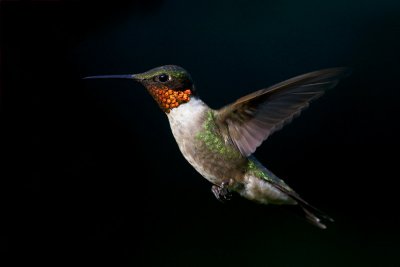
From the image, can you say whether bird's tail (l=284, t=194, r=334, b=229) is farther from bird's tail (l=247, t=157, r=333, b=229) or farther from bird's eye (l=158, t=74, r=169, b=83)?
bird's eye (l=158, t=74, r=169, b=83)

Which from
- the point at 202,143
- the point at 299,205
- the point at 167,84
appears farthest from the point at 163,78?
the point at 299,205

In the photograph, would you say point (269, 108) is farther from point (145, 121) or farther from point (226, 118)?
point (145, 121)

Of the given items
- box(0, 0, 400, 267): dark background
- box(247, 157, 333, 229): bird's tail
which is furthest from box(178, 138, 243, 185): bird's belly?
box(0, 0, 400, 267): dark background

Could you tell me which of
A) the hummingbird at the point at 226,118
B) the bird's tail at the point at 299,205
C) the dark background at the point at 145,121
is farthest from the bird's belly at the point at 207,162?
the dark background at the point at 145,121

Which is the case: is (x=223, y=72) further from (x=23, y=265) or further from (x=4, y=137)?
(x=23, y=265)

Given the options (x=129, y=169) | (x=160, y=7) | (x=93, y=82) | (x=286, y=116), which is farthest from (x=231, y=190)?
(x=160, y=7)

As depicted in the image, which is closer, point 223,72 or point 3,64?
point 3,64

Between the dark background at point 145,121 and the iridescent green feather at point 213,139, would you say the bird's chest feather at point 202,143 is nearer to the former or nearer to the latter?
the iridescent green feather at point 213,139
